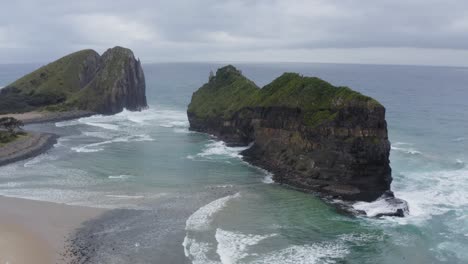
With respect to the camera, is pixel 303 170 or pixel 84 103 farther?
pixel 84 103

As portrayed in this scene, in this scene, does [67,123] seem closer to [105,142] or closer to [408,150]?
[105,142]

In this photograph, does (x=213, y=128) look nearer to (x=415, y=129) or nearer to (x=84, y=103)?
(x=415, y=129)

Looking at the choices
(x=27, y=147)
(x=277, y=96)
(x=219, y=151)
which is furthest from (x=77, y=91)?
(x=277, y=96)

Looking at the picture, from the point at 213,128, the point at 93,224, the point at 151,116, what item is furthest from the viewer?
the point at 151,116

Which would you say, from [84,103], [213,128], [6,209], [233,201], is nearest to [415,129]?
[213,128]

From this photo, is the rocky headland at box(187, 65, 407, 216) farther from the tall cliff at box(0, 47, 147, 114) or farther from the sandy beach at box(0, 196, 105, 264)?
the tall cliff at box(0, 47, 147, 114)

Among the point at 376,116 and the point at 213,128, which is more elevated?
the point at 376,116

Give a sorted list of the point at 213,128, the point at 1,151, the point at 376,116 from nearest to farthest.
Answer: the point at 376,116, the point at 1,151, the point at 213,128
